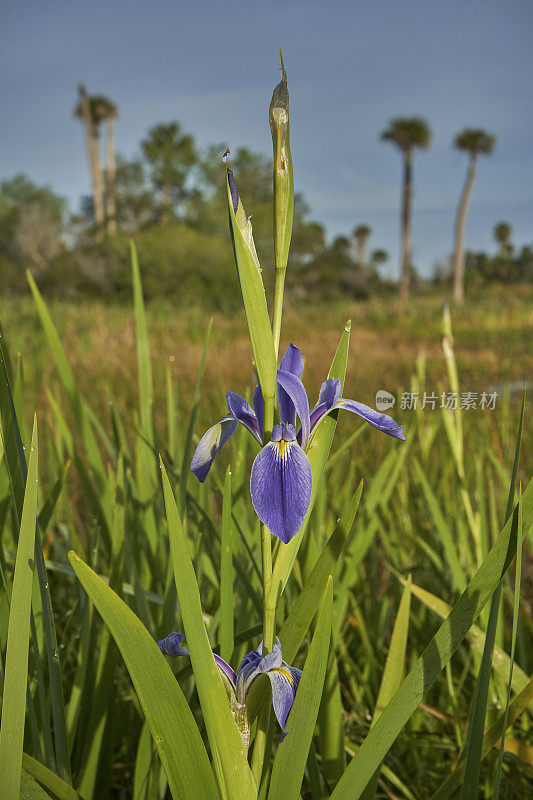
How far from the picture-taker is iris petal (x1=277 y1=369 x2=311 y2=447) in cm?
42

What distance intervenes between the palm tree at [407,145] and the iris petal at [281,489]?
18859mm

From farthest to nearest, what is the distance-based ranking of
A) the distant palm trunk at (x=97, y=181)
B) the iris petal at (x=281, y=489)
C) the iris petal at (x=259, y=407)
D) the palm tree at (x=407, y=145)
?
the distant palm trunk at (x=97, y=181) < the palm tree at (x=407, y=145) < the iris petal at (x=259, y=407) < the iris petal at (x=281, y=489)

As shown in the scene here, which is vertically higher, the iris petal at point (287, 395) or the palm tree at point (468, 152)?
the palm tree at point (468, 152)

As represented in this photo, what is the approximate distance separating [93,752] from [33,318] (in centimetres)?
847

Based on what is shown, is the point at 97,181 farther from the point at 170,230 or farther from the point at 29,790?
the point at 29,790

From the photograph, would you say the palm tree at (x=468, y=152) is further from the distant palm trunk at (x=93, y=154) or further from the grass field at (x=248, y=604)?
the grass field at (x=248, y=604)

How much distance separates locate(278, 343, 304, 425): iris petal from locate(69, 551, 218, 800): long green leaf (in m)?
0.19

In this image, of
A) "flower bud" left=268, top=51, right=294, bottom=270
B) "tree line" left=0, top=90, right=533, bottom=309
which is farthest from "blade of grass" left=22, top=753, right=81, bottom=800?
"tree line" left=0, top=90, right=533, bottom=309

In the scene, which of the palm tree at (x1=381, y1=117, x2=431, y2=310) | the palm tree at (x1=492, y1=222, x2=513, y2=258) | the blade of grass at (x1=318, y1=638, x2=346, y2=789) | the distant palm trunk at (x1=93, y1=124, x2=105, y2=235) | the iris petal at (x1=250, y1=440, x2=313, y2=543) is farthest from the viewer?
the palm tree at (x1=492, y1=222, x2=513, y2=258)

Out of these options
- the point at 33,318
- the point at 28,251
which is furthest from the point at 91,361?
the point at 28,251

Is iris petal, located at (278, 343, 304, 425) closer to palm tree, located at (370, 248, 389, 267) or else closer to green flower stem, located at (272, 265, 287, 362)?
green flower stem, located at (272, 265, 287, 362)

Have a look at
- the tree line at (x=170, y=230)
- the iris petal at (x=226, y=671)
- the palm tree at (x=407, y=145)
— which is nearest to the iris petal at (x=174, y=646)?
the iris petal at (x=226, y=671)

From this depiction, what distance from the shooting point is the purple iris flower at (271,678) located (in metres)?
0.42

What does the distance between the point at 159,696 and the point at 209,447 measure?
0.60ft
